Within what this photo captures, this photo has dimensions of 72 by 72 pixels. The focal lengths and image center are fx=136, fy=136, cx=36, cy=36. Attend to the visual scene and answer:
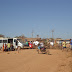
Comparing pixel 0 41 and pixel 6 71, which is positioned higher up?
pixel 0 41

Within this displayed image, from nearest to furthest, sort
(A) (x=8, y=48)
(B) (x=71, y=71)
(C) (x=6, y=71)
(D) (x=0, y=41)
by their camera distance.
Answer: (C) (x=6, y=71) → (B) (x=71, y=71) → (A) (x=8, y=48) → (D) (x=0, y=41)

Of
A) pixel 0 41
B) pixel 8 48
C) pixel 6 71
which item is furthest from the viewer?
pixel 0 41

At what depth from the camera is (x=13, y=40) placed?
23219 millimetres

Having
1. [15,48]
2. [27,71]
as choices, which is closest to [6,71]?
[27,71]

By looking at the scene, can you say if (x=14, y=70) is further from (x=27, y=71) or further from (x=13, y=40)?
(x=13, y=40)

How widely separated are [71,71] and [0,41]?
16.7 m

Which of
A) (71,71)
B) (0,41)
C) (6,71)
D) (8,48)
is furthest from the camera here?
(0,41)

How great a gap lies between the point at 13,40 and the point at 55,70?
53.6ft

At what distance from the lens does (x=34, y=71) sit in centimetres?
723

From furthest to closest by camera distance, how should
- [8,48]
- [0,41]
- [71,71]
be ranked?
[0,41] < [8,48] < [71,71]

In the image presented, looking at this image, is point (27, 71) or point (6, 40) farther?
point (6, 40)

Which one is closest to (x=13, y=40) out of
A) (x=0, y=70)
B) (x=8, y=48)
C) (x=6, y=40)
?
(x=6, y=40)

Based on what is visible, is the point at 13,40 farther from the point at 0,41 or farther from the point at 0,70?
the point at 0,70

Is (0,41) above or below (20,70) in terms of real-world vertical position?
above
